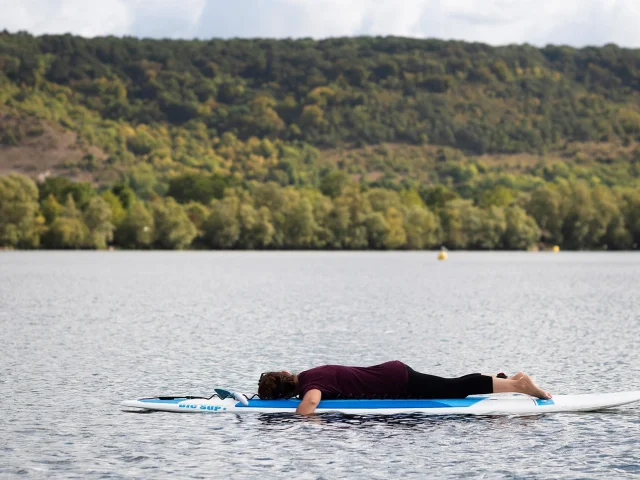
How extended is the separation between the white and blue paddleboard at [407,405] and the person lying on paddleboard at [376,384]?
0.24m

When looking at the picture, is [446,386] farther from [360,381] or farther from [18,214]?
[18,214]

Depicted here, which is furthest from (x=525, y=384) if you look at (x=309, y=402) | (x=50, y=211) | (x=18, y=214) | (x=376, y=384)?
(x=50, y=211)

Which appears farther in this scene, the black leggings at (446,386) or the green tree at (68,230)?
the green tree at (68,230)

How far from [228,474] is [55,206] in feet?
603

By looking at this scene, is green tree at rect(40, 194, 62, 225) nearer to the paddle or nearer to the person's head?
the paddle

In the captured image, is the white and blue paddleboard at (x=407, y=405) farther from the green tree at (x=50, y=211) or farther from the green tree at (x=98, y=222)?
the green tree at (x=50, y=211)

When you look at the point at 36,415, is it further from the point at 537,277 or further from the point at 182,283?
the point at 537,277

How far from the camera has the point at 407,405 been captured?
2231 cm

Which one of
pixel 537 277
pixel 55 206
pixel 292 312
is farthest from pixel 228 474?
pixel 55 206

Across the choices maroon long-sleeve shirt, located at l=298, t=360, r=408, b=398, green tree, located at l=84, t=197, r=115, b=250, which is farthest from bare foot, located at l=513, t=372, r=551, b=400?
green tree, located at l=84, t=197, r=115, b=250

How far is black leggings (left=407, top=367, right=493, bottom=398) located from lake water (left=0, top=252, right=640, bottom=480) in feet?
2.07

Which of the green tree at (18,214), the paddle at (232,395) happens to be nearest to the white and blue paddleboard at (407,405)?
the paddle at (232,395)

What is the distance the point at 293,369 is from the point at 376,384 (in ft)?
28.6

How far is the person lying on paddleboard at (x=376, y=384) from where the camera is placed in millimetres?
22375
